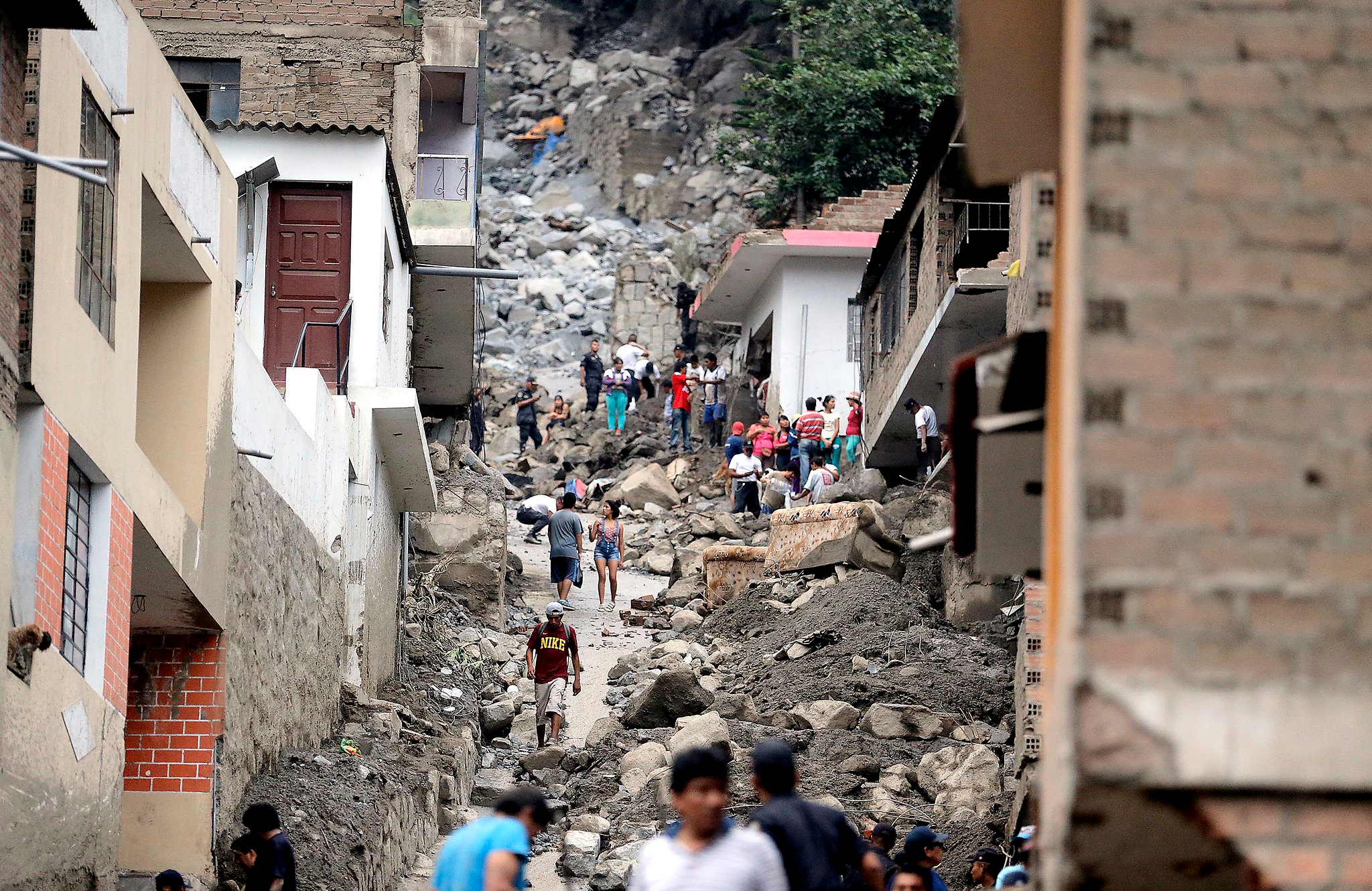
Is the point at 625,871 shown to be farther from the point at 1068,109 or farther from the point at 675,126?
the point at 675,126

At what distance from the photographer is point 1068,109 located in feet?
17.7

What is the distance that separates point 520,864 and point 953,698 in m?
11.1

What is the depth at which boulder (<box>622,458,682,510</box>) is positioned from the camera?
31.6m

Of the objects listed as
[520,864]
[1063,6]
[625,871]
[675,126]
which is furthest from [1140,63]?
[675,126]

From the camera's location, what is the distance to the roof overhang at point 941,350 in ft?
72.1

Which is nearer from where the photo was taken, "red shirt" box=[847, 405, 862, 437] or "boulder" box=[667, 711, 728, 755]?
"boulder" box=[667, 711, 728, 755]

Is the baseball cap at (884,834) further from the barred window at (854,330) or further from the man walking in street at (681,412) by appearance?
the man walking in street at (681,412)

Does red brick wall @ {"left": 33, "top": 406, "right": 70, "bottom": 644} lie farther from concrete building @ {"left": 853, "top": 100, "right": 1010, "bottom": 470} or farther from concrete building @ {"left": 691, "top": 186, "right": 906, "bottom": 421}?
concrete building @ {"left": 691, "top": 186, "right": 906, "bottom": 421}

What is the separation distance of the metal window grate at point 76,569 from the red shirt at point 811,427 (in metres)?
18.3

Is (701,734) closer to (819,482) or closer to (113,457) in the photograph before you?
(113,457)


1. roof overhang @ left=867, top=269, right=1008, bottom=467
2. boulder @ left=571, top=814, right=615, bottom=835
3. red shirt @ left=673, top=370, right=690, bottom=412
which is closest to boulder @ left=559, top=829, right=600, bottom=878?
boulder @ left=571, top=814, right=615, bottom=835

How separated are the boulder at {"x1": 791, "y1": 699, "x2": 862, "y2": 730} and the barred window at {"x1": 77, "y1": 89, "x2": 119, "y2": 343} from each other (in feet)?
26.5

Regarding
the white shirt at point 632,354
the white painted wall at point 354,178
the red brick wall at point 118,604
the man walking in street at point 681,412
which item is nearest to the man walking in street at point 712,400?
the man walking in street at point 681,412

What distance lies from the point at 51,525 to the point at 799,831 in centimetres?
490
